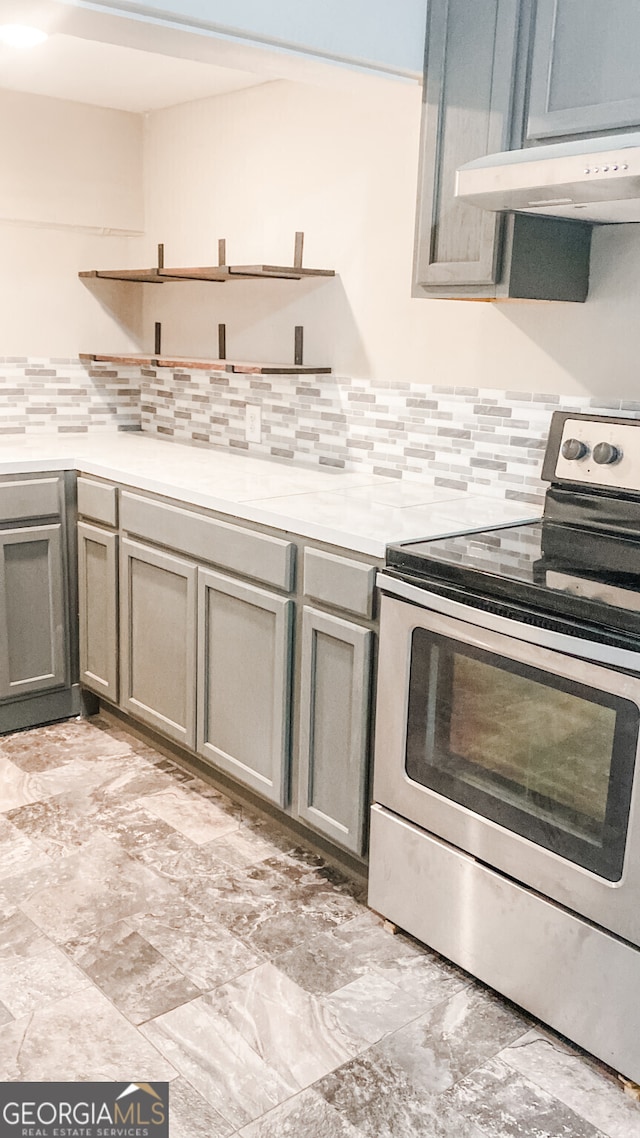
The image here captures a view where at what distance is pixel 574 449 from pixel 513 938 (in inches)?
43.4

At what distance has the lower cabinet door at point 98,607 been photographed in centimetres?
307

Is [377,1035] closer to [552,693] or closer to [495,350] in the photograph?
[552,693]

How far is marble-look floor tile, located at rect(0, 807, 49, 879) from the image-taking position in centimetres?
242

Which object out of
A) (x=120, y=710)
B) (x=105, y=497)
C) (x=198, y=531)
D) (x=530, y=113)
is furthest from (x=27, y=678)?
(x=530, y=113)

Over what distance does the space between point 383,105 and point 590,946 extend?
2.27m

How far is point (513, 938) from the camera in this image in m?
1.91

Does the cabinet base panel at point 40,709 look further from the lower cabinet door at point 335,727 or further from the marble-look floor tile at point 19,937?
the lower cabinet door at point 335,727

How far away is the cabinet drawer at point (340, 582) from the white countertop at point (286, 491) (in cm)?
4

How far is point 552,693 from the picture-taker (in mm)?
1781

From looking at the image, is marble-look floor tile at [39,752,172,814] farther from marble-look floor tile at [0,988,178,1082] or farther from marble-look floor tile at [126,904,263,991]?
marble-look floor tile at [0,988,178,1082]

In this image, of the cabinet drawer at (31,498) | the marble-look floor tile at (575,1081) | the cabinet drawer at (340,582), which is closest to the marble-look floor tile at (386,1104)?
the marble-look floor tile at (575,1081)

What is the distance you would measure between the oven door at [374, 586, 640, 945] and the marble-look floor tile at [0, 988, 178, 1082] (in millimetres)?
703

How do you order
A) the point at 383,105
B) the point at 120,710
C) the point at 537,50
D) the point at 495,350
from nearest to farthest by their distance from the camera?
the point at 537,50, the point at 495,350, the point at 383,105, the point at 120,710

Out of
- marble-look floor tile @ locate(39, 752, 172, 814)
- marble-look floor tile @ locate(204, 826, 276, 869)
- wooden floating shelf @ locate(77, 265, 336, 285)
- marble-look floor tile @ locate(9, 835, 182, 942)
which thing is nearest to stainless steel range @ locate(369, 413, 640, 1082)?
marble-look floor tile @ locate(204, 826, 276, 869)
